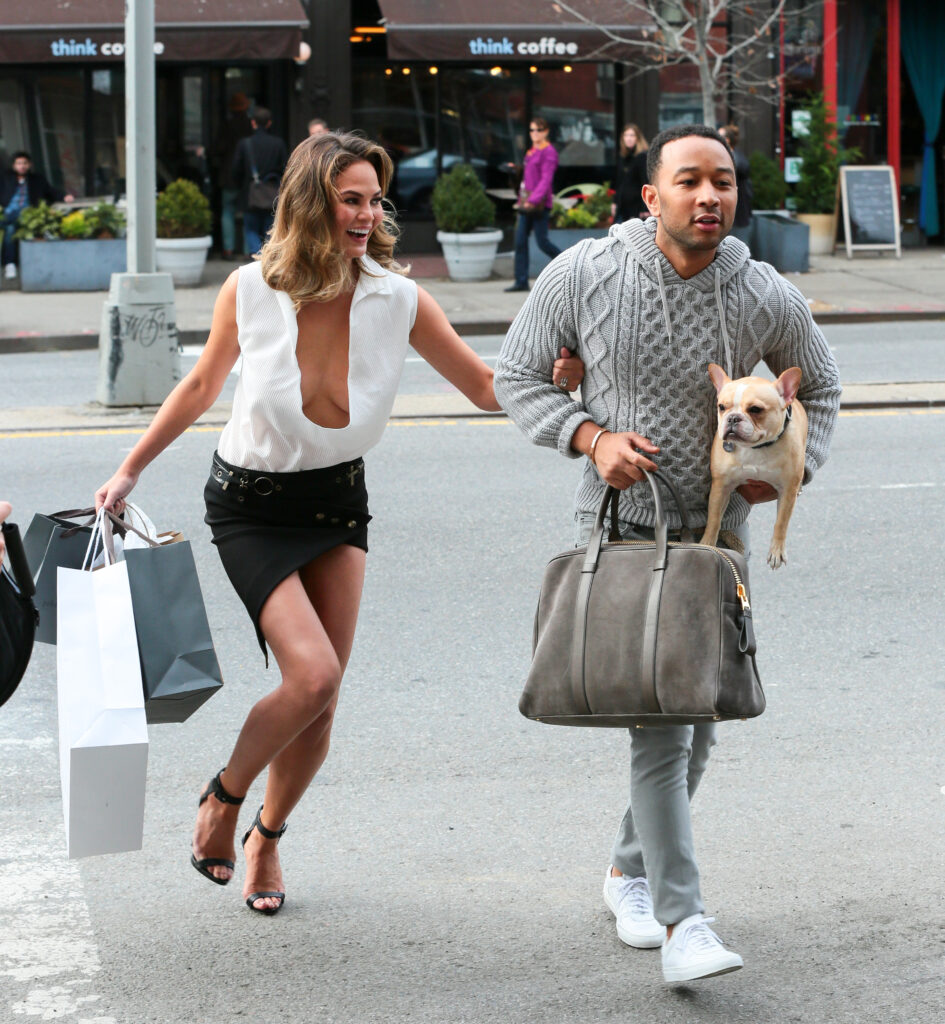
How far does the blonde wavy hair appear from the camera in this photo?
3707 mm

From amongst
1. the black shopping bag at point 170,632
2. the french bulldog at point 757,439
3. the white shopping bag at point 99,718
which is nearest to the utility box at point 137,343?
the black shopping bag at point 170,632

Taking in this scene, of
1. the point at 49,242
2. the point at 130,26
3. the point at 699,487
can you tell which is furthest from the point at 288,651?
the point at 49,242

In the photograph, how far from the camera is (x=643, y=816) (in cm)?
350

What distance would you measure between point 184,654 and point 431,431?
7272 mm

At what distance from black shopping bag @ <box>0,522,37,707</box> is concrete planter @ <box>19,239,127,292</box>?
1607cm

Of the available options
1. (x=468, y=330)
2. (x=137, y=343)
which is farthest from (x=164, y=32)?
(x=137, y=343)

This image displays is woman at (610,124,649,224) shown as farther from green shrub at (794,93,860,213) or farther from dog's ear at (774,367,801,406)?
dog's ear at (774,367,801,406)

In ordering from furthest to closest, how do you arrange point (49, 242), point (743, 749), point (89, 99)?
point (89, 99) < point (49, 242) < point (743, 749)

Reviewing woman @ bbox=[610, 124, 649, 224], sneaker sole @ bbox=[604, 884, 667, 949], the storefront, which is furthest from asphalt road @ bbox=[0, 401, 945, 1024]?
the storefront

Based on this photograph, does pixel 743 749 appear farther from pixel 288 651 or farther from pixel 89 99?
pixel 89 99

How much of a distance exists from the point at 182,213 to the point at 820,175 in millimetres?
8716

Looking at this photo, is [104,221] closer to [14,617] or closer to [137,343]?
[137,343]

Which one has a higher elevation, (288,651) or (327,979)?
(288,651)

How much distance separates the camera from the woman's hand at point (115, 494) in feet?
12.2
